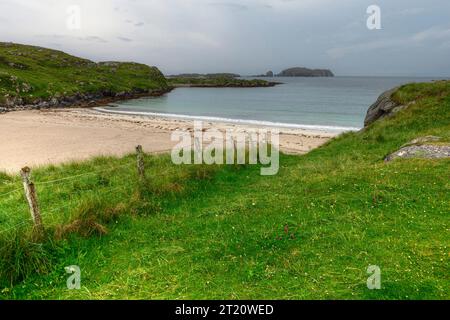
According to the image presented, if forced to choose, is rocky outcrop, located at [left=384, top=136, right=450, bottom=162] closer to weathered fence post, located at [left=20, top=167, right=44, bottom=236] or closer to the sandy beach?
the sandy beach

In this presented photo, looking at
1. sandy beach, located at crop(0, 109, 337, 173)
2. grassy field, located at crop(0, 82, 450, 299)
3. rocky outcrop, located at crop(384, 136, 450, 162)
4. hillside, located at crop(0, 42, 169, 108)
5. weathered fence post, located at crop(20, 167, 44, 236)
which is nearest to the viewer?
grassy field, located at crop(0, 82, 450, 299)

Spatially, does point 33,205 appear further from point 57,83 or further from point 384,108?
point 57,83

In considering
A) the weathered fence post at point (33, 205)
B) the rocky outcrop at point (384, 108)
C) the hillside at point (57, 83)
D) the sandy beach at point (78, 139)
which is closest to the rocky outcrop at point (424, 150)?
the rocky outcrop at point (384, 108)

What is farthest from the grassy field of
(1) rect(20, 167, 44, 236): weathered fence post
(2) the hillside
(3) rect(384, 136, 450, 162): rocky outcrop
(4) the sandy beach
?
(2) the hillside

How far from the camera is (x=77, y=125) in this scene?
4562 cm

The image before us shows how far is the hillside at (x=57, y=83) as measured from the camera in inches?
2837

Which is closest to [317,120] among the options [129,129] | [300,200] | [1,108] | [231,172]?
[129,129]

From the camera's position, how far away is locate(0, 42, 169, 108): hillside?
7206cm

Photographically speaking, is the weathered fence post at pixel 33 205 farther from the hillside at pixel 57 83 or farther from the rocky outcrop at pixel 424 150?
the hillside at pixel 57 83

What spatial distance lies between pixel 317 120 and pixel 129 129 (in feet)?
109

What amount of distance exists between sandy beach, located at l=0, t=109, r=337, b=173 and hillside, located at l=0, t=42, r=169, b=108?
2466 cm

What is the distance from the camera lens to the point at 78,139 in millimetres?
35875

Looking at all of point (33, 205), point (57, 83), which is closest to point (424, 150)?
point (33, 205)
